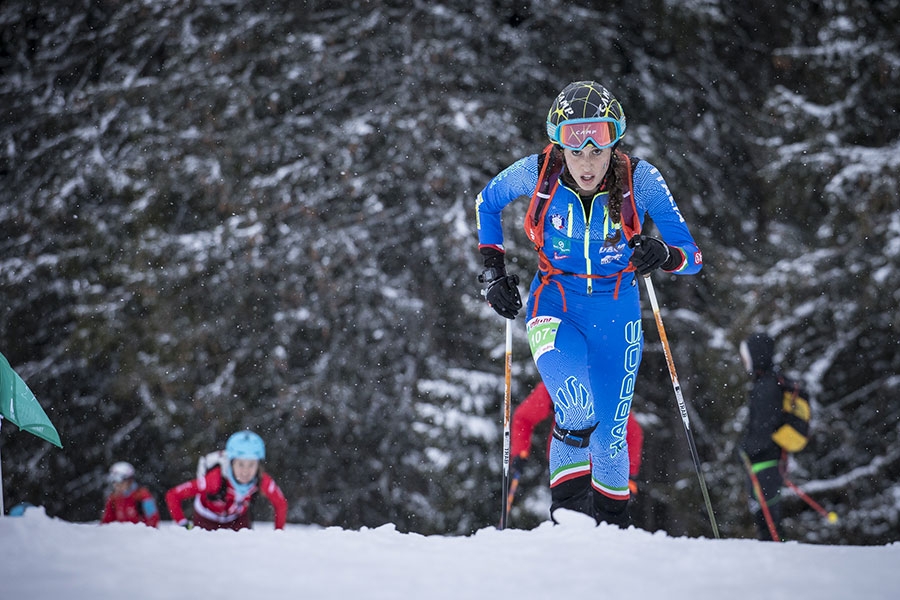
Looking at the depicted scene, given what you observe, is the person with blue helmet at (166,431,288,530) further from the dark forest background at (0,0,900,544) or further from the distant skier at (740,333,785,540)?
the dark forest background at (0,0,900,544)

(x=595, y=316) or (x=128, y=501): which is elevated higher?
(x=595, y=316)

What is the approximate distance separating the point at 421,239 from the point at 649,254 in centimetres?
977

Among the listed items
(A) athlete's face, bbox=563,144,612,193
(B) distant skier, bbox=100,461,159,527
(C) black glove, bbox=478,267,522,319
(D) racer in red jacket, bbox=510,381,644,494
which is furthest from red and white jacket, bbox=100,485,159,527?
(A) athlete's face, bbox=563,144,612,193

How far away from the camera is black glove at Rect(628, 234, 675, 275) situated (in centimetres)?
413

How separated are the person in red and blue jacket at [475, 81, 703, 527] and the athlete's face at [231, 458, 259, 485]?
11.4 ft

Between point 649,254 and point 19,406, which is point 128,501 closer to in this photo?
Result: point 19,406

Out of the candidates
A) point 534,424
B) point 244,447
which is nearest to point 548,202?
point 534,424

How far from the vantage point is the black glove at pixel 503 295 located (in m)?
4.44

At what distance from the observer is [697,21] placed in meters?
13.7

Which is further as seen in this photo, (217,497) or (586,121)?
(217,497)

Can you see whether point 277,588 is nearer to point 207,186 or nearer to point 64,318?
point 207,186

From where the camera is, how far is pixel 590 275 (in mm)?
4395

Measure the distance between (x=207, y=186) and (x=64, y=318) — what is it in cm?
422

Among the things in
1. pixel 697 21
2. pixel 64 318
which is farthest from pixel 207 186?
pixel 697 21
